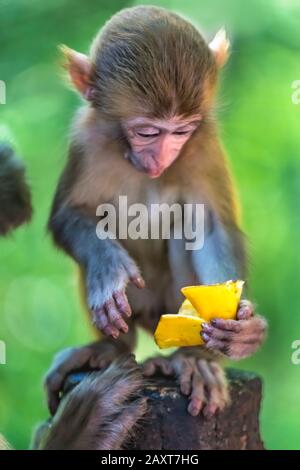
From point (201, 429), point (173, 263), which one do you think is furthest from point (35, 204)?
point (201, 429)

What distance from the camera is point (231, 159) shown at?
182 cm

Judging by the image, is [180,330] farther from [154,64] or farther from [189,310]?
[154,64]

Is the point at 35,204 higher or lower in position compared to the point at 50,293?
higher

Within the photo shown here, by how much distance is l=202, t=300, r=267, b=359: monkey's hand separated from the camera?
5.12ft

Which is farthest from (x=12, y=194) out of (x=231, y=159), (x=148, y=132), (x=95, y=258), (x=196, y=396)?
(x=196, y=396)

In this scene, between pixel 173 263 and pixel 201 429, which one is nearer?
pixel 201 429

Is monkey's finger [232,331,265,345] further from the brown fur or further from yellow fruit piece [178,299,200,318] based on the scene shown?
the brown fur

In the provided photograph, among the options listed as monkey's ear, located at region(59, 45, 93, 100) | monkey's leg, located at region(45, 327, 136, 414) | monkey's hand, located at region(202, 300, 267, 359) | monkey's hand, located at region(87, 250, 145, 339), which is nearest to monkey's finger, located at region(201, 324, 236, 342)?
monkey's hand, located at region(202, 300, 267, 359)

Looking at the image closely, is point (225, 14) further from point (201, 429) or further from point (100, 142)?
point (201, 429)

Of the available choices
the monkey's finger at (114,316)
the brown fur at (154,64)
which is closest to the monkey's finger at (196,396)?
the monkey's finger at (114,316)

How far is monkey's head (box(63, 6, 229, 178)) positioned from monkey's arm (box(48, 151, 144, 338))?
7.0 inches

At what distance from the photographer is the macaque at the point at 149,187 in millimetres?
1598

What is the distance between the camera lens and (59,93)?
1.76 metres
